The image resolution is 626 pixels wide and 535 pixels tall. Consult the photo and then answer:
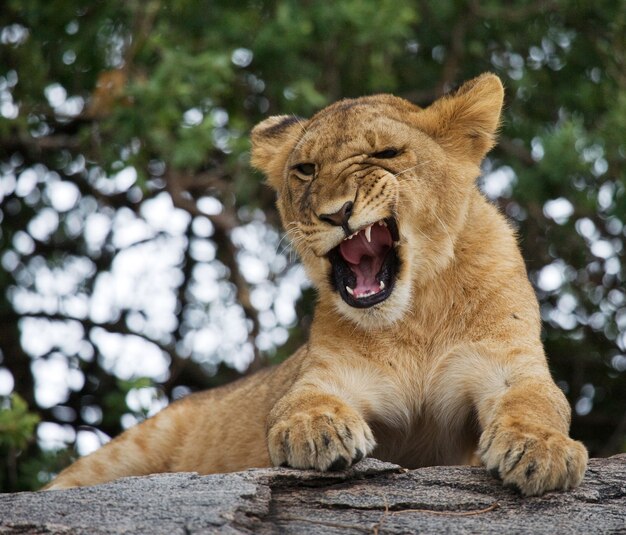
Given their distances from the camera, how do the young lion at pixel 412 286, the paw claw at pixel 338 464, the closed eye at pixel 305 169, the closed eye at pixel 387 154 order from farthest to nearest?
the closed eye at pixel 305 169 → the closed eye at pixel 387 154 → the young lion at pixel 412 286 → the paw claw at pixel 338 464

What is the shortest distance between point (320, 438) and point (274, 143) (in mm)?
1926

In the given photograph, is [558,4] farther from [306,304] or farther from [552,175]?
[306,304]

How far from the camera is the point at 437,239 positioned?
4.13 metres

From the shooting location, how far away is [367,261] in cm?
409

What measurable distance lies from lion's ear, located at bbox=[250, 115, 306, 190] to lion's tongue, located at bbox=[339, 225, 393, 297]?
32.4 inches

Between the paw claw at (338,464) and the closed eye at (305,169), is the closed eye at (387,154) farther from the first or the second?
the paw claw at (338,464)

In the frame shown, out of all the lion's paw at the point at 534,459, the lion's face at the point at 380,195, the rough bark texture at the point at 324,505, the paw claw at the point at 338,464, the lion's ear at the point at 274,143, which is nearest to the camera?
the rough bark texture at the point at 324,505

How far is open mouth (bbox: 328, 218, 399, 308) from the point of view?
13.2 feet

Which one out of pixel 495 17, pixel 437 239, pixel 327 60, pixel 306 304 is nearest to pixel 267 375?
pixel 437 239

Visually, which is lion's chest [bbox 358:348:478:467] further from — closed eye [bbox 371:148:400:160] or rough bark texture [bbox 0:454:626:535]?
closed eye [bbox 371:148:400:160]

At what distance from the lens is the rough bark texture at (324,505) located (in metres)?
2.84

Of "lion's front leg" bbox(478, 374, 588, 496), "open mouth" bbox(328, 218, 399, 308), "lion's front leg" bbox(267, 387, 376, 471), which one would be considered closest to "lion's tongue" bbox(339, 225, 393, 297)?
"open mouth" bbox(328, 218, 399, 308)

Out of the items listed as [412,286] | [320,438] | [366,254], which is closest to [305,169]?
[366,254]

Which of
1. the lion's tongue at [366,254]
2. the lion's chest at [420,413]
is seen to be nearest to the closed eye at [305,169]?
the lion's tongue at [366,254]
